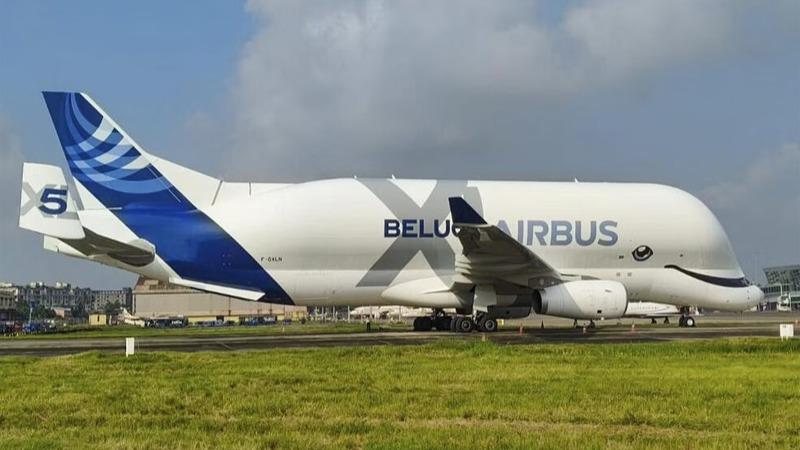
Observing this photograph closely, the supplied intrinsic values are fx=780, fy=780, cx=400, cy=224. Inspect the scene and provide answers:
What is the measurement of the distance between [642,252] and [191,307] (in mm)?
115490

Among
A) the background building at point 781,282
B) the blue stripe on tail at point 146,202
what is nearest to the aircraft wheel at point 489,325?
the blue stripe on tail at point 146,202

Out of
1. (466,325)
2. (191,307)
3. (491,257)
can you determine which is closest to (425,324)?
(466,325)

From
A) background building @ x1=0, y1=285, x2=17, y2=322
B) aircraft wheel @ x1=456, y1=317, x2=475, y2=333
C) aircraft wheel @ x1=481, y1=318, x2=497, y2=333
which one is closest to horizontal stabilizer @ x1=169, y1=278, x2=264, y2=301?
aircraft wheel @ x1=456, y1=317, x2=475, y2=333

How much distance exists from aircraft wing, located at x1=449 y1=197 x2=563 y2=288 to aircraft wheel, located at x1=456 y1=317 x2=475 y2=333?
1761 mm

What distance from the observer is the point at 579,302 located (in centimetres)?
2920

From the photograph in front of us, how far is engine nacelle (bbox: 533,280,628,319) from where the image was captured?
95.7 feet

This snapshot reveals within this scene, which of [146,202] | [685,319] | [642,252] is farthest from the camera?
[685,319]

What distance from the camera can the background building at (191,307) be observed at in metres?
138

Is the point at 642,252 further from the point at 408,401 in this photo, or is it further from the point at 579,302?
the point at 408,401

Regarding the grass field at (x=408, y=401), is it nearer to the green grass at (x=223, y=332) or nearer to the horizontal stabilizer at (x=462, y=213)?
the horizontal stabilizer at (x=462, y=213)

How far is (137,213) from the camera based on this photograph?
3078 cm

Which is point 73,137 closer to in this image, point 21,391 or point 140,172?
point 140,172

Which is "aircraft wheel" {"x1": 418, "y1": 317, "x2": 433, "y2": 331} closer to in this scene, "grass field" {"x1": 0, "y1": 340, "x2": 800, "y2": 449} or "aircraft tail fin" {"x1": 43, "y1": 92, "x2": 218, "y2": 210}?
"aircraft tail fin" {"x1": 43, "y1": 92, "x2": 218, "y2": 210}

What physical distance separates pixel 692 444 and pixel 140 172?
27441mm
